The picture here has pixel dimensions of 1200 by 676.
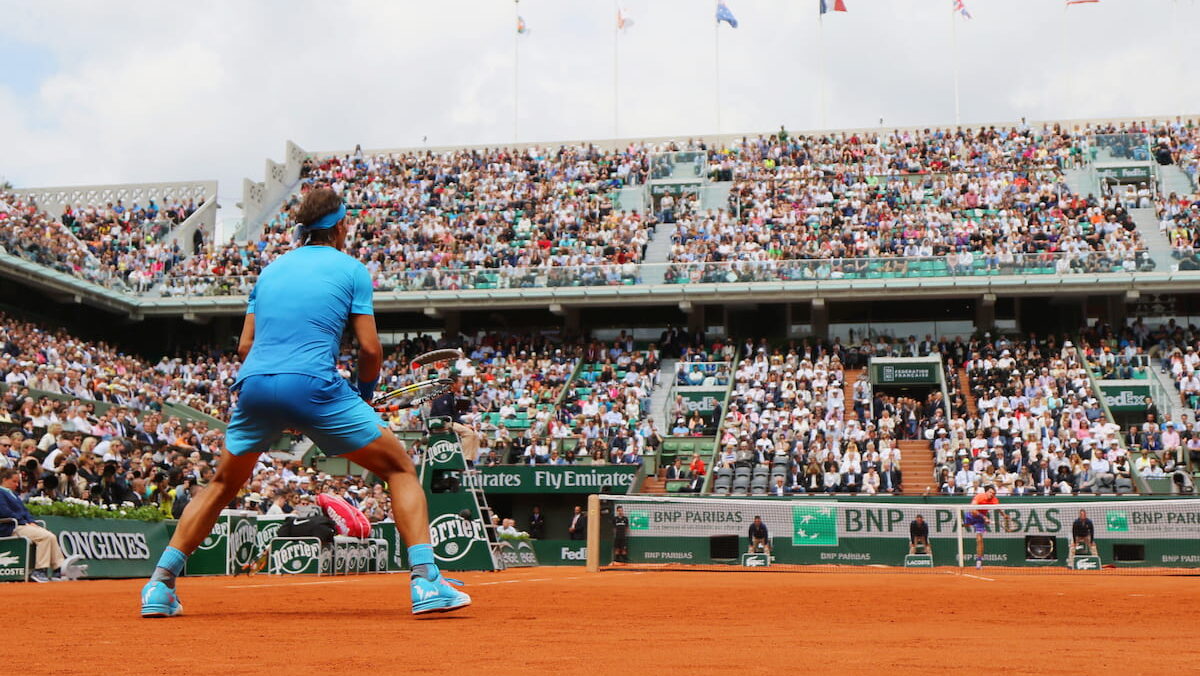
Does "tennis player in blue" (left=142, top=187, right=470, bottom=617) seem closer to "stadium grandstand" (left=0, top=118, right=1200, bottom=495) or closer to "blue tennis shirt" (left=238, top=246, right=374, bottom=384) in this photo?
"blue tennis shirt" (left=238, top=246, right=374, bottom=384)

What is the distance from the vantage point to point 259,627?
6035 millimetres

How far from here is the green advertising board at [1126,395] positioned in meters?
32.0

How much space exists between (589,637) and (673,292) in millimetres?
31186

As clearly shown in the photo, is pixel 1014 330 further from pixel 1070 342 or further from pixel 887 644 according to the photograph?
pixel 887 644

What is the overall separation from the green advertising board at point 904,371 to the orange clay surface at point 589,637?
83.6 ft

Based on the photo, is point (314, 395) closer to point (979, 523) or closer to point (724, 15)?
point (979, 523)

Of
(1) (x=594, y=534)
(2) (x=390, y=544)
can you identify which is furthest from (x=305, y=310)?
(2) (x=390, y=544)

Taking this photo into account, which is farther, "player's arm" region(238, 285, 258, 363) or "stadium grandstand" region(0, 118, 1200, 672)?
"stadium grandstand" region(0, 118, 1200, 672)

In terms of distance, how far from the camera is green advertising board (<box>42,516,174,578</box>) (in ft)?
52.2

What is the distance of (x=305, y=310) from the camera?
6.26 m

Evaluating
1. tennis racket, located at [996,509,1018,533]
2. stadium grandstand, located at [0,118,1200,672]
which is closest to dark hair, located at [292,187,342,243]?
stadium grandstand, located at [0,118,1200,672]

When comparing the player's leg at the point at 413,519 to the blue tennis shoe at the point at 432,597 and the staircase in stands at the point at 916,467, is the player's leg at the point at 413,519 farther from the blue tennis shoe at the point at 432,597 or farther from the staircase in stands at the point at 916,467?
the staircase in stands at the point at 916,467

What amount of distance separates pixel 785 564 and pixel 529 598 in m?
13.8

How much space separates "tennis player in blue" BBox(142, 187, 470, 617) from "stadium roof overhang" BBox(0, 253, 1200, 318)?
30170 mm
